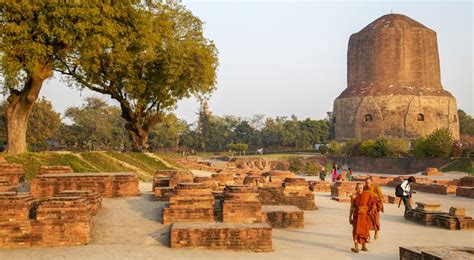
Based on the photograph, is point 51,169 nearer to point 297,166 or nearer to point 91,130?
point 297,166

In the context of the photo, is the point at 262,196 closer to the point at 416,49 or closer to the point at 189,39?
the point at 189,39

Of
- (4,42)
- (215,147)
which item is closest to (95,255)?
(4,42)

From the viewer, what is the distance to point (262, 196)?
8.77 meters

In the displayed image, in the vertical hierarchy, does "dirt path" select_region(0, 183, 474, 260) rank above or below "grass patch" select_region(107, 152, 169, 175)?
below

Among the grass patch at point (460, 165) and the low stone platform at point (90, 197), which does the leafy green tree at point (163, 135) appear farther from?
the low stone platform at point (90, 197)

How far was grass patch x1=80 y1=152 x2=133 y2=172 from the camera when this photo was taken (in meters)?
13.6

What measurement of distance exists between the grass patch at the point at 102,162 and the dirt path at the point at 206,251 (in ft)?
18.5

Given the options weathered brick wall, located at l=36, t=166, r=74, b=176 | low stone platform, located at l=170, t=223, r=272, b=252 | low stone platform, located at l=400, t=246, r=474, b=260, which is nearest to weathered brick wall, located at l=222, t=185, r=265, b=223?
low stone platform, located at l=170, t=223, r=272, b=252

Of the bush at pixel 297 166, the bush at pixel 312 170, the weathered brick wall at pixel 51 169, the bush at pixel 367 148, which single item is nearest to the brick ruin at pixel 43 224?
the weathered brick wall at pixel 51 169

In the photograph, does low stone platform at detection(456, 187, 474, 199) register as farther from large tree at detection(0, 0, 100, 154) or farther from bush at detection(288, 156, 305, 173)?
bush at detection(288, 156, 305, 173)

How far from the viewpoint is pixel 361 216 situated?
19.4 feet

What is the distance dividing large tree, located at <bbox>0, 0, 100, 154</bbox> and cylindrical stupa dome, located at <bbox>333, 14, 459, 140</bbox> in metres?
33.1

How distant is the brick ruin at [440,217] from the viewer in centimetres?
766

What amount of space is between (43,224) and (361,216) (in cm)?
388
